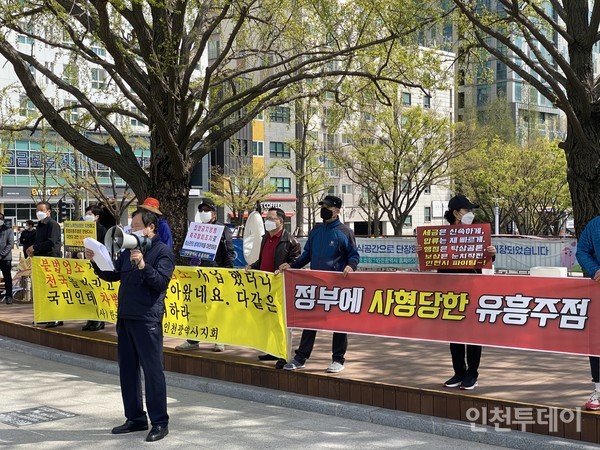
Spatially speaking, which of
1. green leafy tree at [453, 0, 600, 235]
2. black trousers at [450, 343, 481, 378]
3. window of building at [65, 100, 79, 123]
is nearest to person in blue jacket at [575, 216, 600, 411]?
black trousers at [450, 343, 481, 378]

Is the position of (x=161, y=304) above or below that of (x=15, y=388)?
above

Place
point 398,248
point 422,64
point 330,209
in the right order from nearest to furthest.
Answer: point 330,209 < point 422,64 < point 398,248

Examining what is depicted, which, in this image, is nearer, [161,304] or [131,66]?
[161,304]

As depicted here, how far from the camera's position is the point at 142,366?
274 inches

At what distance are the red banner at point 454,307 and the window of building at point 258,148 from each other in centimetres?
5638

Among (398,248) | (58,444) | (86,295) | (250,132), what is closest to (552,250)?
(398,248)

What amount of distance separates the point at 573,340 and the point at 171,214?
8986mm

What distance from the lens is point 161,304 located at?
7.04 metres

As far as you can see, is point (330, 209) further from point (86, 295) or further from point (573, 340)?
point (86, 295)

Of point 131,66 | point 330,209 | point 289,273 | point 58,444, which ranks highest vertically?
point 131,66

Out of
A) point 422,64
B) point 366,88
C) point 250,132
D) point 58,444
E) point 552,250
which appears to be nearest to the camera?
point 58,444

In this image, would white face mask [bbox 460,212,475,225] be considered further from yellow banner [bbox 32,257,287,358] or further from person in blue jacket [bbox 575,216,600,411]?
yellow banner [bbox 32,257,287,358]

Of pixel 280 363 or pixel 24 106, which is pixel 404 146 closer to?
pixel 24 106

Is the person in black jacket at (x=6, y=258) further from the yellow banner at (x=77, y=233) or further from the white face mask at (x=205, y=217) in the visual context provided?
the white face mask at (x=205, y=217)
